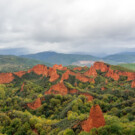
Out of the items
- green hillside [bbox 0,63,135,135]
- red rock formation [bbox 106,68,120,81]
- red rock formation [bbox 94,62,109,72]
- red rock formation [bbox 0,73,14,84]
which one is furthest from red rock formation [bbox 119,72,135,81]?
red rock formation [bbox 0,73,14,84]

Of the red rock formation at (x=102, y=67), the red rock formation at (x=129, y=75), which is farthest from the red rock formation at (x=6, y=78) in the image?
the red rock formation at (x=129, y=75)

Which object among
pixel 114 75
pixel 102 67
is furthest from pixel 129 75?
pixel 102 67

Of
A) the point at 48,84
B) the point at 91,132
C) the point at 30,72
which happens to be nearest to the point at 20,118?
the point at 91,132

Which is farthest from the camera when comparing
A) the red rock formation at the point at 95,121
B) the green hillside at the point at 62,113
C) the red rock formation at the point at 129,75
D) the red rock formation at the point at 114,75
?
the red rock formation at the point at 114,75

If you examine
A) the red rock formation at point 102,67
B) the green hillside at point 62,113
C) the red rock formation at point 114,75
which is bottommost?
the green hillside at point 62,113

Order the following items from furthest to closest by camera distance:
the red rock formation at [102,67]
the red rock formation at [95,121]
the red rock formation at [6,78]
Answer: the red rock formation at [102,67] → the red rock formation at [6,78] → the red rock formation at [95,121]

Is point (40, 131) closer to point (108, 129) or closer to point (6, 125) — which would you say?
point (6, 125)

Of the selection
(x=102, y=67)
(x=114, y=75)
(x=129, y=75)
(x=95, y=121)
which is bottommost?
(x=114, y=75)

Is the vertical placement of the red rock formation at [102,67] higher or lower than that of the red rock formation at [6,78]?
higher

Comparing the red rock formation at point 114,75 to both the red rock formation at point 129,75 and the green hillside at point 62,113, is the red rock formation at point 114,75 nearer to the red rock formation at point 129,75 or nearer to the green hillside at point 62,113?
the red rock formation at point 129,75

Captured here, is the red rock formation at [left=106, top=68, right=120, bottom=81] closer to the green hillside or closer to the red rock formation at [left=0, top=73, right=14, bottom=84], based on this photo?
the green hillside

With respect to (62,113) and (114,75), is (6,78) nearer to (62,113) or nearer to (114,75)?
(62,113)
